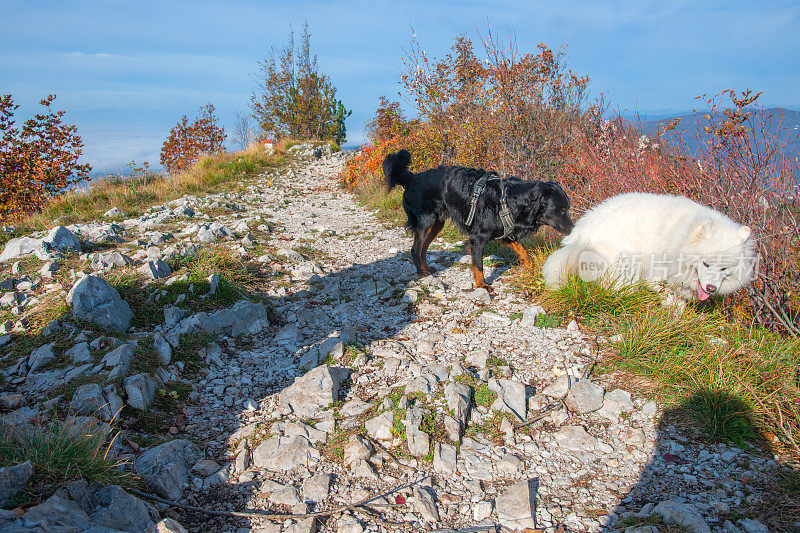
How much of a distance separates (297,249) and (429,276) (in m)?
2.36

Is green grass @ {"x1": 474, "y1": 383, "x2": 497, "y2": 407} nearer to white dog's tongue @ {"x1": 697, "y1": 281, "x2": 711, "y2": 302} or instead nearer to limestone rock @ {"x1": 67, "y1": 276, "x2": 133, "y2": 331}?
white dog's tongue @ {"x1": 697, "y1": 281, "x2": 711, "y2": 302}

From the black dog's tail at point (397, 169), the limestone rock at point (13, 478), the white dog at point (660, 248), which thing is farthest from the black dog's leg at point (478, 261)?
the limestone rock at point (13, 478)

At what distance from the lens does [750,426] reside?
2678 mm

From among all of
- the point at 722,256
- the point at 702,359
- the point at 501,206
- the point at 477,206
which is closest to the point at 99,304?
the point at 477,206

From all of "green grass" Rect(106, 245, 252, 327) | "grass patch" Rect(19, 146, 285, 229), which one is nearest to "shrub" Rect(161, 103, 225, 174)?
"grass patch" Rect(19, 146, 285, 229)

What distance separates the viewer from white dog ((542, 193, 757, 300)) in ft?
11.5

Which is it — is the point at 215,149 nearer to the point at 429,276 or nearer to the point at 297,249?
the point at 297,249

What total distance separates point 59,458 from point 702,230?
444 centimetres

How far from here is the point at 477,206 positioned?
509 centimetres

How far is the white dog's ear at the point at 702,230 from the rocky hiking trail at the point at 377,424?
3.86ft

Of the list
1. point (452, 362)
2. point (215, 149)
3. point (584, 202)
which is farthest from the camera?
point (215, 149)

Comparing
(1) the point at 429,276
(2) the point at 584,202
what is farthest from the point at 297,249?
(2) the point at 584,202

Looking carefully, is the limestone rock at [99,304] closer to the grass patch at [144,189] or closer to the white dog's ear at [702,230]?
the grass patch at [144,189]

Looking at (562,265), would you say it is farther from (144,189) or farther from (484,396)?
(144,189)
